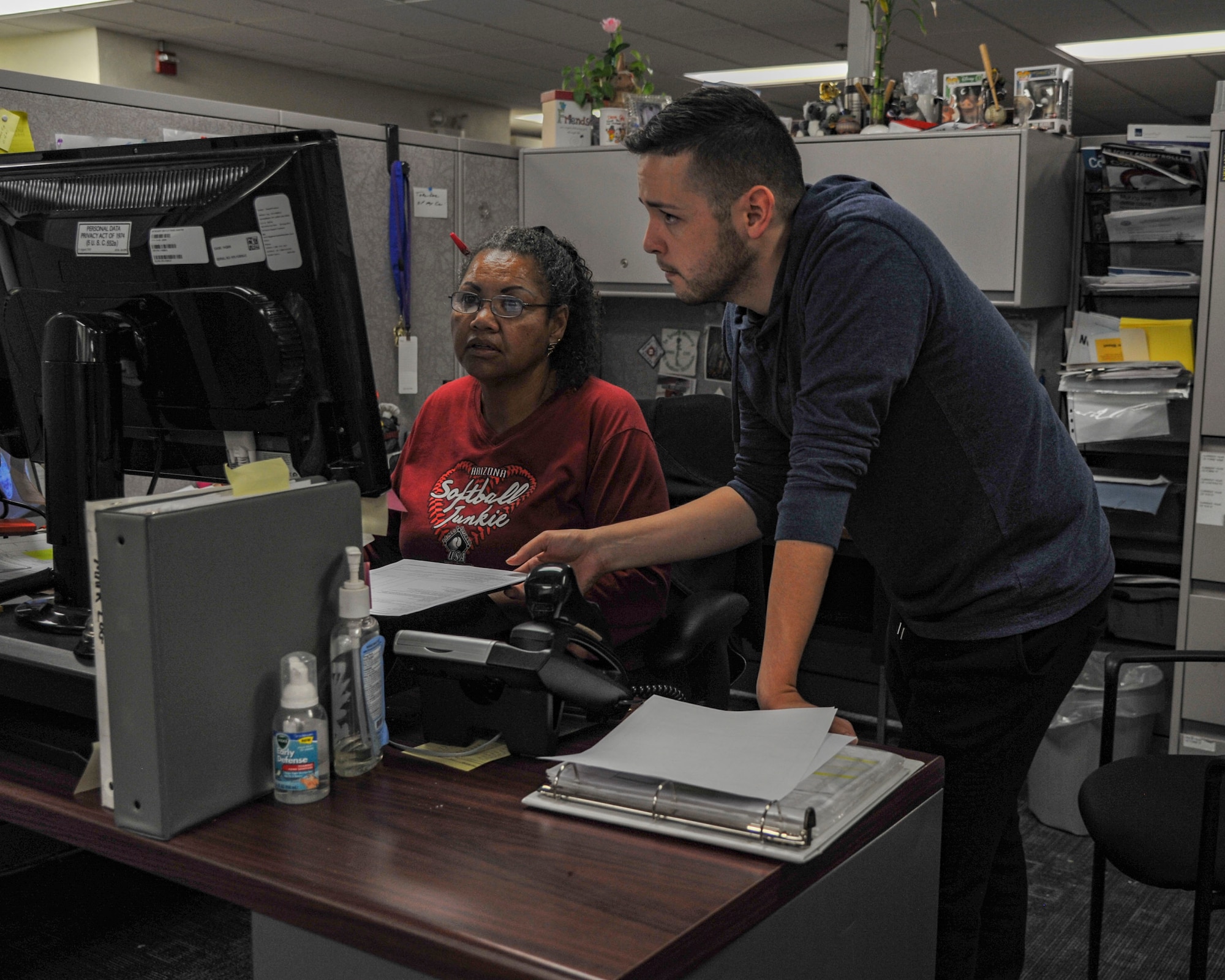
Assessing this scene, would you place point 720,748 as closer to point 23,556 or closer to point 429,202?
point 23,556

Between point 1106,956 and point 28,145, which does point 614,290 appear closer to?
point 28,145

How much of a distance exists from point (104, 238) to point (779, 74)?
26.1 ft

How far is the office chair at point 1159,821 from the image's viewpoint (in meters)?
1.43

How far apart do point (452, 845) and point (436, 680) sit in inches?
9.1

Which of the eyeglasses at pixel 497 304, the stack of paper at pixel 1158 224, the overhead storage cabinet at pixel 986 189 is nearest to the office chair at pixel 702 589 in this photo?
the eyeglasses at pixel 497 304

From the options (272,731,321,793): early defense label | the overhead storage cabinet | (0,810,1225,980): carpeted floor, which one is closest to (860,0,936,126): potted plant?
the overhead storage cabinet

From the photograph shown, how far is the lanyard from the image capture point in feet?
8.71

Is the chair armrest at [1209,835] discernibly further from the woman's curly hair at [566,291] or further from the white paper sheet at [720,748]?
the woman's curly hair at [566,291]

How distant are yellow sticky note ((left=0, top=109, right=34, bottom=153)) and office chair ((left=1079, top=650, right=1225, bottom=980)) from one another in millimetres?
1921

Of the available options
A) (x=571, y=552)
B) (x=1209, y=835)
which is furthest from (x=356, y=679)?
(x=1209, y=835)

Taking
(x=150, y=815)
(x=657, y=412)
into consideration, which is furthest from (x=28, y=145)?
(x=150, y=815)

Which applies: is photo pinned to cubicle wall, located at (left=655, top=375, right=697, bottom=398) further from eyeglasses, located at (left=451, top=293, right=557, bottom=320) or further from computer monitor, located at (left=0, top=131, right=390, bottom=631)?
computer monitor, located at (left=0, top=131, right=390, bottom=631)

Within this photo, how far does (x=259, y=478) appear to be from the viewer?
0.95 m

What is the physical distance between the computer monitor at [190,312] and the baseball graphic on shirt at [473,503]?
1.65 ft
